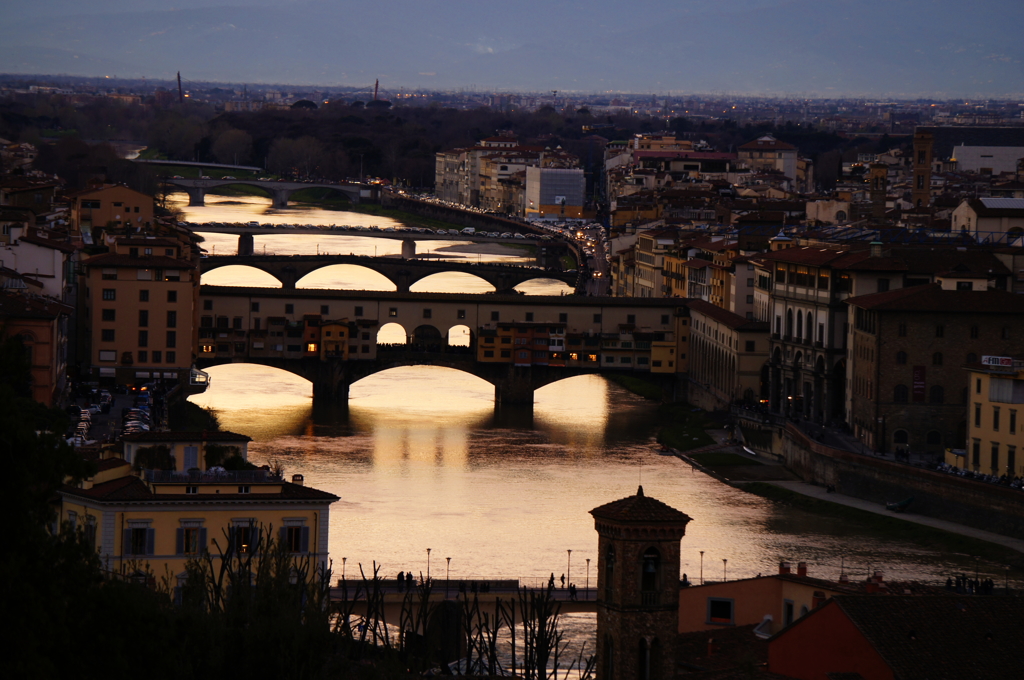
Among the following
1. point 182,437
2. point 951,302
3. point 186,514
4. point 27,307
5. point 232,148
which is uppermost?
point 232,148

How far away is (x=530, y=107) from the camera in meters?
187

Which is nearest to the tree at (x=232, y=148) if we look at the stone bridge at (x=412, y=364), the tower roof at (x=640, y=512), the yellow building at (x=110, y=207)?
the yellow building at (x=110, y=207)

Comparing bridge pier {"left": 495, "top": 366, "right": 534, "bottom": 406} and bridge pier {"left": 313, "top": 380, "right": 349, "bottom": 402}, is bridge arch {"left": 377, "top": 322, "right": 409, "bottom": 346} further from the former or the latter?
bridge pier {"left": 313, "top": 380, "right": 349, "bottom": 402}

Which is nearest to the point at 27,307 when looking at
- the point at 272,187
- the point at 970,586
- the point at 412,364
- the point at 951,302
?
the point at 412,364

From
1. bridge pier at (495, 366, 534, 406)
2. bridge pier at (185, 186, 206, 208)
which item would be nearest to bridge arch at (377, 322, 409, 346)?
bridge pier at (495, 366, 534, 406)

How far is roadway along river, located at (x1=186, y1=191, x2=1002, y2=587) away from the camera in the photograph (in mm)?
20688

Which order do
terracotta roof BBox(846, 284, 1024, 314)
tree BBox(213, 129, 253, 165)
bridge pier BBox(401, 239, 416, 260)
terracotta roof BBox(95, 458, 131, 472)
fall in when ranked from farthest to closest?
tree BBox(213, 129, 253, 165)
bridge pier BBox(401, 239, 416, 260)
terracotta roof BBox(846, 284, 1024, 314)
terracotta roof BBox(95, 458, 131, 472)

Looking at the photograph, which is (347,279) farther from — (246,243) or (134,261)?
(134,261)

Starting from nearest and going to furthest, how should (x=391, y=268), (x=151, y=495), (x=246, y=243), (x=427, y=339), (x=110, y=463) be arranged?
1. (x=151, y=495)
2. (x=110, y=463)
3. (x=427, y=339)
4. (x=391, y=268)
5. (x=246, y=243)

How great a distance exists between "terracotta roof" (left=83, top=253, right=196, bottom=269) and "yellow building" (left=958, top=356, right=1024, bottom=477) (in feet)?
39.2

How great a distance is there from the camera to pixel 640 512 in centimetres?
1259

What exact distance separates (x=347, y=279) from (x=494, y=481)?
25733 mm

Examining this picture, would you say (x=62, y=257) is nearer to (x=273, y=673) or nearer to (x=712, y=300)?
(x=712, y=300)

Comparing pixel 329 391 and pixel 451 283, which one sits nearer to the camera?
pixel 329 391
